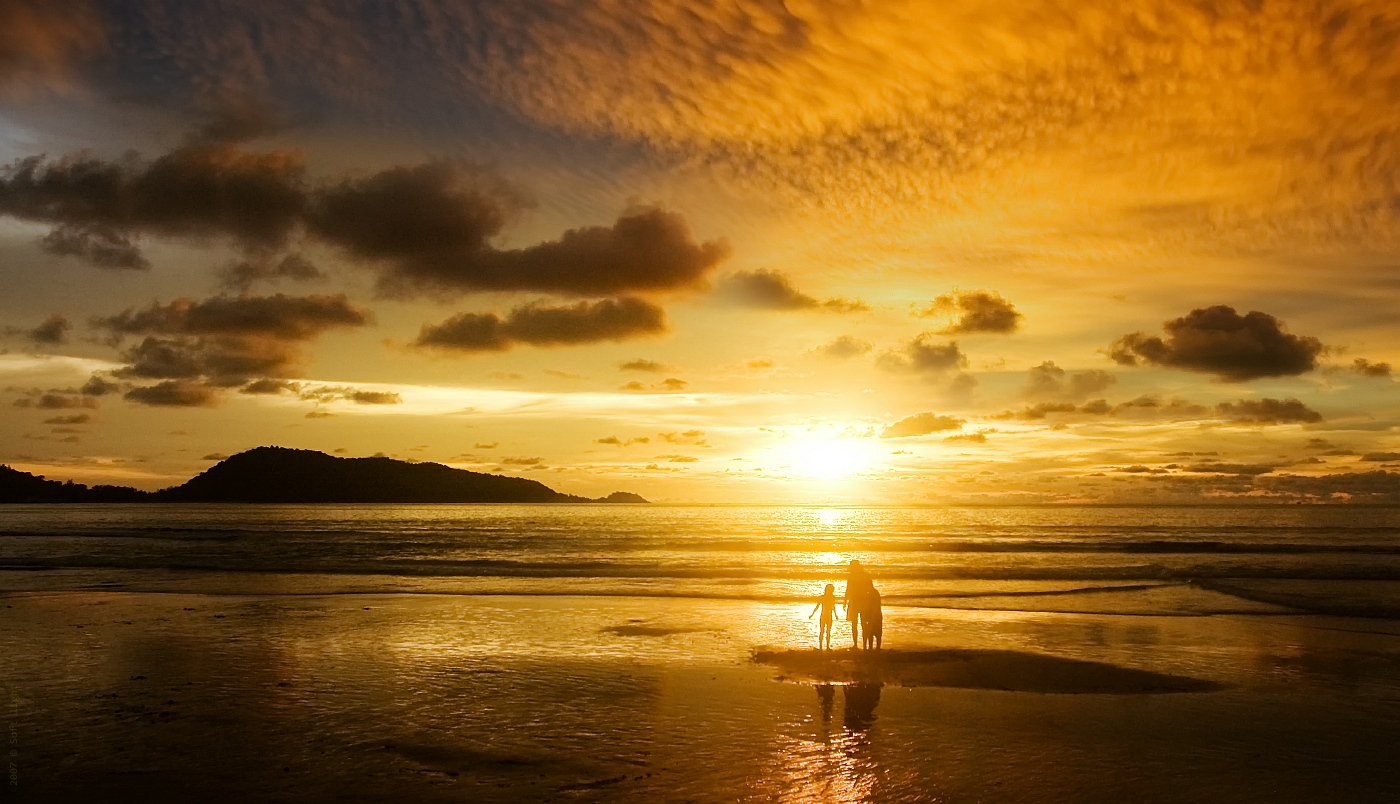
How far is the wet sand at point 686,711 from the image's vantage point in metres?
12.7

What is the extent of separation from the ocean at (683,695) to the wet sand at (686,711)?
0.27 feet

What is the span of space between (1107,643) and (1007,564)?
3458cm

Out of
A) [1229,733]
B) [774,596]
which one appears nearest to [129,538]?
[774,596]

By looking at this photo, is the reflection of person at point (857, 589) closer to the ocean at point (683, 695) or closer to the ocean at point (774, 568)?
the ocean at point (683, 695)

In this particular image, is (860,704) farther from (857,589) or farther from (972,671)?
(857,589)

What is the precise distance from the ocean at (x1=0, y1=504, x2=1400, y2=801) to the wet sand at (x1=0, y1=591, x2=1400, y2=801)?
81 millimetres

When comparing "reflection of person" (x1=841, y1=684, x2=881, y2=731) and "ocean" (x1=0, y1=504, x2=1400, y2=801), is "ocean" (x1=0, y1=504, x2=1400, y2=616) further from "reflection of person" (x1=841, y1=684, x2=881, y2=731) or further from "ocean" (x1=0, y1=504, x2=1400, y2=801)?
"reflection of person" (x1=841, y1=684, x2=881, y2=731)

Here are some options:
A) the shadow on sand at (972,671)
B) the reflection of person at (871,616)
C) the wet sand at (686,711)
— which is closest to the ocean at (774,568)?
the wet sand at (686,711)

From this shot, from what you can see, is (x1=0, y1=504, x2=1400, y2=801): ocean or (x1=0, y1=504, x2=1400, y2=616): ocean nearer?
(x1=0, y1=504, x2=1400, y2=801): ocean

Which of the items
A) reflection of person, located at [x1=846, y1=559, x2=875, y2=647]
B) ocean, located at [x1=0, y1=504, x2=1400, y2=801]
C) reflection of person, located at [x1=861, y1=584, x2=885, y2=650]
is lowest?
ocean, located at [x1=0, y1=504, x2=1400, y2=801]

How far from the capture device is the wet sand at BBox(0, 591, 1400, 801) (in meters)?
12.7

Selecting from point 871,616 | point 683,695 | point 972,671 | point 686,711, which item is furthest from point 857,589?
point 686,711

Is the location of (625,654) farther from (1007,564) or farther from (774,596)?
(1007,564)

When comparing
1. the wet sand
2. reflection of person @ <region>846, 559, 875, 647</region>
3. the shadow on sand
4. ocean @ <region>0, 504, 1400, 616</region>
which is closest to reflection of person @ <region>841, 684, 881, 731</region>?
the wet sand
